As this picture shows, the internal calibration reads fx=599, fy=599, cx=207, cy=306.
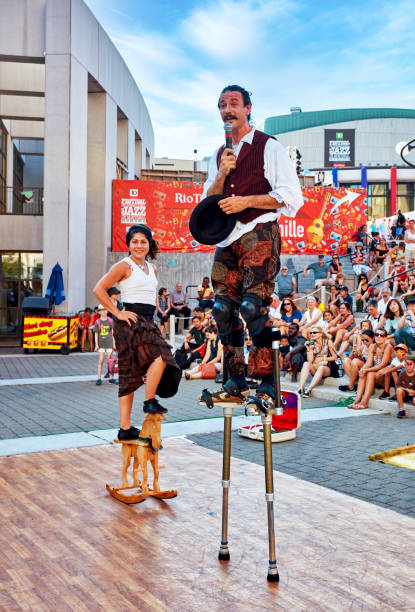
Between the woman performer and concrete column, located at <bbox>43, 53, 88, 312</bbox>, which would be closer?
the woman performer

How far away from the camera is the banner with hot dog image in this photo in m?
16.5

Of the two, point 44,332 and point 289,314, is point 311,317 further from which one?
point 44,332

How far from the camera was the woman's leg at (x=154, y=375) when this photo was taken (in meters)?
4.42

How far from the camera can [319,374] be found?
33.4ft

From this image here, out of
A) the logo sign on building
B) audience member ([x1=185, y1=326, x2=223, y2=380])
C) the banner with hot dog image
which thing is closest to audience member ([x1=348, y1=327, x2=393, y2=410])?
audience member ([x1=185, y1=326, x2=223, y2=380])

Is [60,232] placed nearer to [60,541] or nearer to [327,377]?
[327,377]

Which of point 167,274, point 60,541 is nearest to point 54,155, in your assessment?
point 167,274

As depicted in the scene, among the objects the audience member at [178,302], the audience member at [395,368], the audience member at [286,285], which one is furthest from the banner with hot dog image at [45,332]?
the audience member at [395,368]

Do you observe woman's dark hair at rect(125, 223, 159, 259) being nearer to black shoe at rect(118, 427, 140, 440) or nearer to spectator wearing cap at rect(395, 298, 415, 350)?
black shoe at rect(118, 427, 140, 440)

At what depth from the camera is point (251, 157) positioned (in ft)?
10.7

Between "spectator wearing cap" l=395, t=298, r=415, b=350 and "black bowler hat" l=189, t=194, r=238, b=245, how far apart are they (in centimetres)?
→ 696

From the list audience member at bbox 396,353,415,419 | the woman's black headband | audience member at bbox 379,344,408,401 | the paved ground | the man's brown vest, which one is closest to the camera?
the man's brown vest

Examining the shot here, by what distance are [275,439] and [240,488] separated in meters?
2.33

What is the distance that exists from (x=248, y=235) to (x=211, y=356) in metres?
9.44
